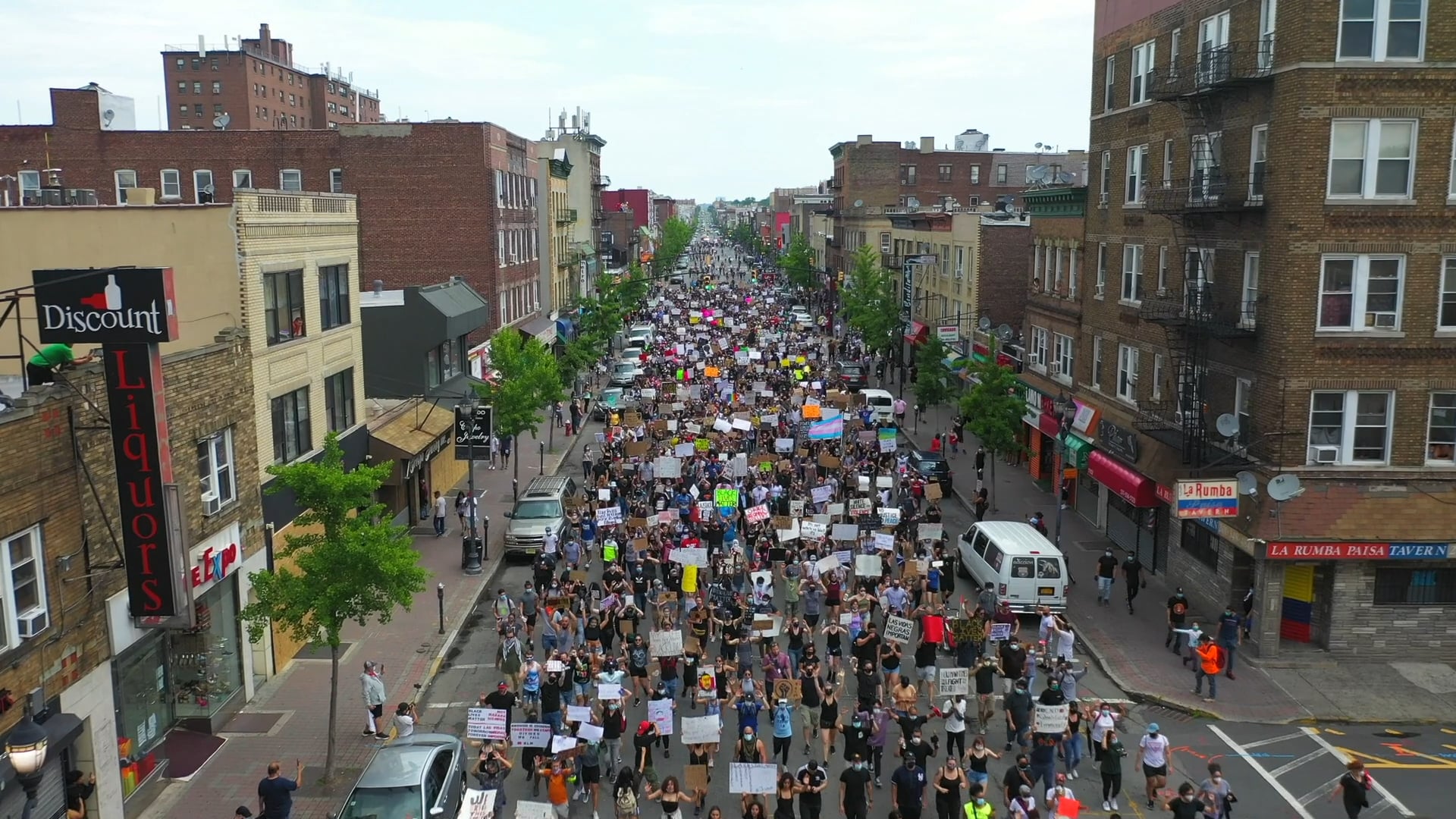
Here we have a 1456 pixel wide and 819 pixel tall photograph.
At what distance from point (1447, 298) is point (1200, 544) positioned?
26.5 ft

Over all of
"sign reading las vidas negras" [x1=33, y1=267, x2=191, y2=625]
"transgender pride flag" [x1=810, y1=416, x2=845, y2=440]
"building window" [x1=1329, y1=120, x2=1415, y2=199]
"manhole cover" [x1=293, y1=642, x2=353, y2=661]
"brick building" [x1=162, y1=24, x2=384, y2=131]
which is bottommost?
"manhole cover" [x1=293, y1=642, x2=353, y2=661]

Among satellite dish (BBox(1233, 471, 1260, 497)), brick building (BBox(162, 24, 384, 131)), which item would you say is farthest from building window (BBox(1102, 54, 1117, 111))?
brick building (BBox(162, 24, 384, 131))

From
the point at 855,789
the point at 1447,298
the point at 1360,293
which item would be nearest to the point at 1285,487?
the point at 1360,293

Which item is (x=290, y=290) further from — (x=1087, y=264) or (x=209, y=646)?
(x=1087, y=264)

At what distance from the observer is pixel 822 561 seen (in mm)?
27297

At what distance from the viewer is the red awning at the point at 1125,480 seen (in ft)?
98.8

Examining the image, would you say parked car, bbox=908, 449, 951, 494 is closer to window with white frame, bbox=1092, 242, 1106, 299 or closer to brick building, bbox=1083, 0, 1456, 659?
window with white frame, bbox=1092, 242, 1106, 299

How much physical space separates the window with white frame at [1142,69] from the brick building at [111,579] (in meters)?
24.8

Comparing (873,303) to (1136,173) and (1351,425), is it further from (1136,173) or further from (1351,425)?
(1351,425)

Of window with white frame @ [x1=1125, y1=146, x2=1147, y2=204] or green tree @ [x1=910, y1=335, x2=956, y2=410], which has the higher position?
window with white frame @ [x1=1125, y1=146, x2=1147, y2=204]

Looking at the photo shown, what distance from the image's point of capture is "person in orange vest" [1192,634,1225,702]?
22.1 meters

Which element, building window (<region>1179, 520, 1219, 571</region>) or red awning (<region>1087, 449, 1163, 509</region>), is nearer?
building window (<region>1179, 520, 1219, 571</region>)

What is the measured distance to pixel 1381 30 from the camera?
23.5 meters

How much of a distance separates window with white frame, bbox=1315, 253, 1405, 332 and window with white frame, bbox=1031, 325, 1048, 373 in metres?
18.1
